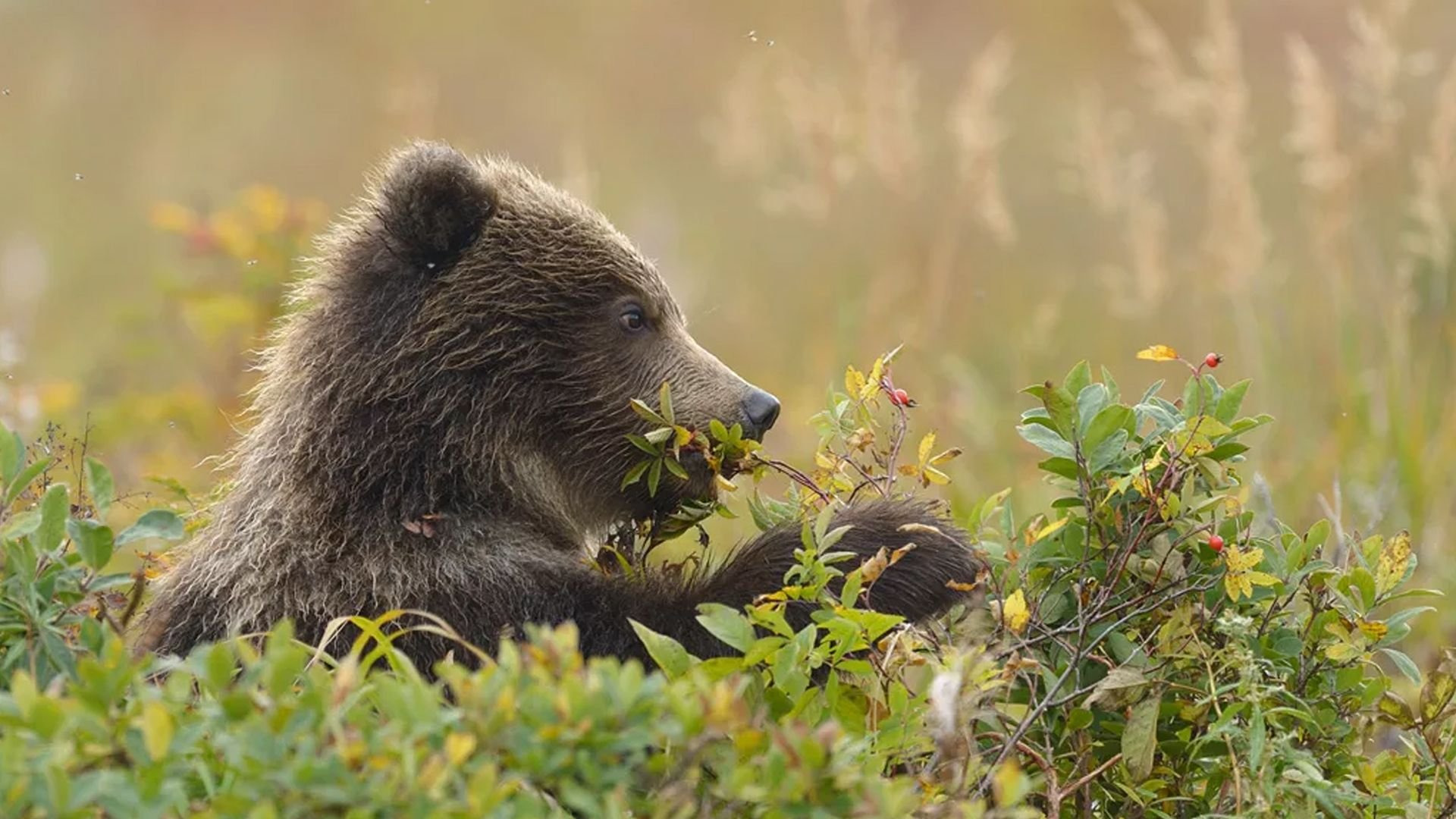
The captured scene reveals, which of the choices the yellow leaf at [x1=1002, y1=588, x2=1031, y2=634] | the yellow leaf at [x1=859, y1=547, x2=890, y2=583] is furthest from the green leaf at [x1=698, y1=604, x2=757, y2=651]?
the yellow leaf at [x1=1002, y1=588, x2=1031, y2=634]

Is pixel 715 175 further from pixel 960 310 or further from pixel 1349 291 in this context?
pixel 1349 291

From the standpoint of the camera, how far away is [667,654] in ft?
10.1

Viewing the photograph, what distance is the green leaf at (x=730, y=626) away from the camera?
305cm

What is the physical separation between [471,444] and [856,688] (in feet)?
4.02

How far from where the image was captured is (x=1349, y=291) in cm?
856

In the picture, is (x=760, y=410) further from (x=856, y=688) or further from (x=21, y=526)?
(x=21, y=526)

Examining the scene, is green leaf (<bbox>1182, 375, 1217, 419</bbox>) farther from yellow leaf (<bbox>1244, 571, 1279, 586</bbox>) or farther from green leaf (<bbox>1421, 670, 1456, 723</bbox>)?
green leaf (<bbox>1421, 670, 1456, 723</bbox>)

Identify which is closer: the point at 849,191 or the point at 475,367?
the point at 475,367

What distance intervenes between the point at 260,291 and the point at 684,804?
7.26m

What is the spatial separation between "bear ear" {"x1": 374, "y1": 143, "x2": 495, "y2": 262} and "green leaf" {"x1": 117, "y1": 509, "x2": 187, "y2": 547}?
1563 millimetres

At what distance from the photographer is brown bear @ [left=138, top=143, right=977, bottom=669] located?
3928 millimetres

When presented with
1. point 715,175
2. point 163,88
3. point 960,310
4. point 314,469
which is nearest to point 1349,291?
point 960,310

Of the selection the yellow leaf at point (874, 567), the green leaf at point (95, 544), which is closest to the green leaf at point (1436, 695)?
the yellow leaf at point (874, 567)

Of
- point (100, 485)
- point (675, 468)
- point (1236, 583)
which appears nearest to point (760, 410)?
point (675, 468)
